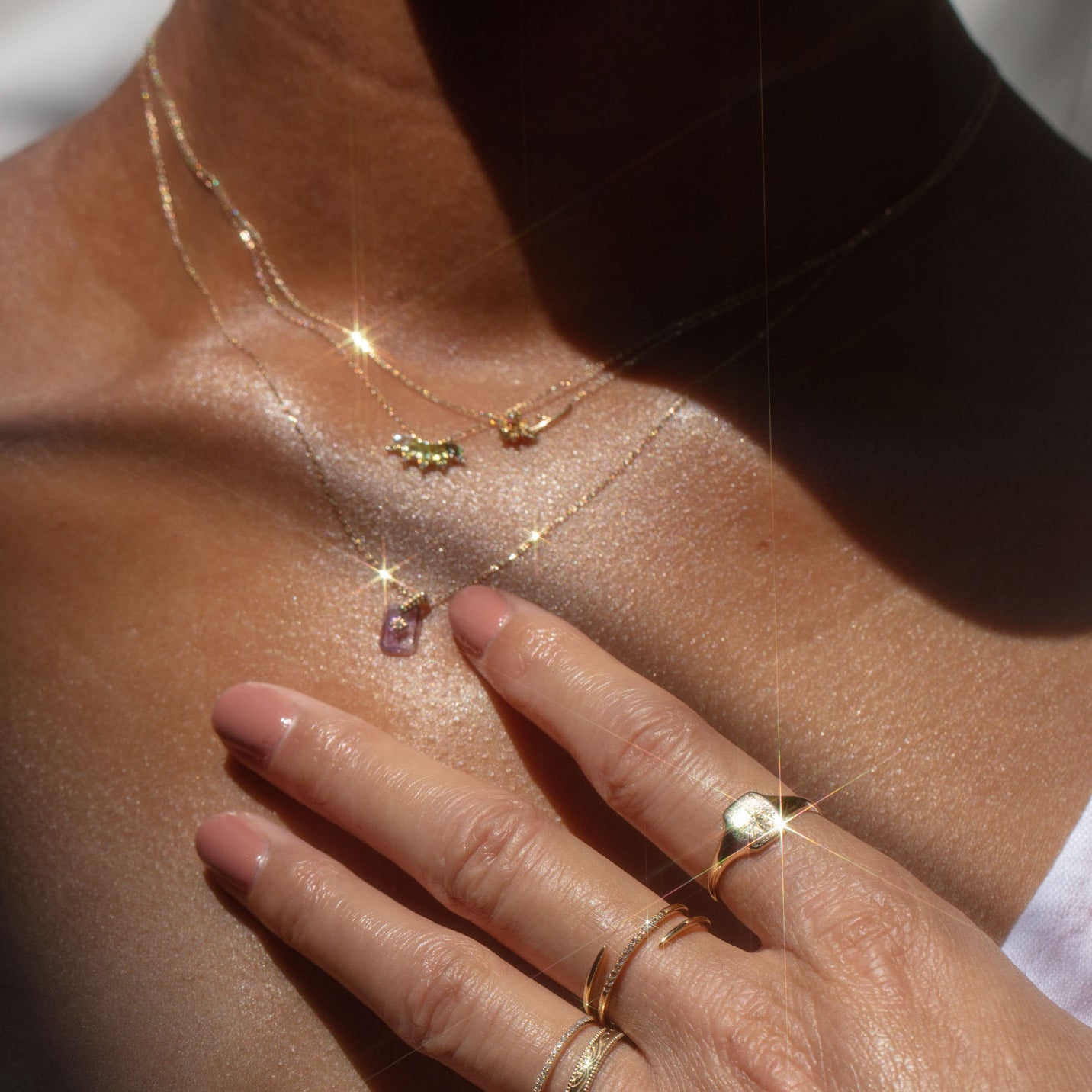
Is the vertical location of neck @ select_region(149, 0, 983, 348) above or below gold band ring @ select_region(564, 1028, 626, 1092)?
above

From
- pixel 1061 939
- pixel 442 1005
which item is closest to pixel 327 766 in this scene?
pixel 442 1005

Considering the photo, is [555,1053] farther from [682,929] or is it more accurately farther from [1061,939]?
[1061,939]

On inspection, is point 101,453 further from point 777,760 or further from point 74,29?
point 74,29

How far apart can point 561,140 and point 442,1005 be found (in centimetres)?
68

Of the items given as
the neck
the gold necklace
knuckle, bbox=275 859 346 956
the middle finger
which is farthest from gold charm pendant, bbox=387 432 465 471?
knuckle, bbox=275 859 346 956

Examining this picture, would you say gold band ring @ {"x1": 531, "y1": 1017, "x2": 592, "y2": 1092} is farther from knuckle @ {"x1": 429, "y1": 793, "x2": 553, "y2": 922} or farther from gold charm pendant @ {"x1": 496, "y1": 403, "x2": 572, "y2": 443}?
gold charm pendant @ {"x1": 496, "y1": 403, "x2": 572, "y2": 443}

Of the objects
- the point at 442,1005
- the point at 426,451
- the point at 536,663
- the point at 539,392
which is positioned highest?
the point at 539,392

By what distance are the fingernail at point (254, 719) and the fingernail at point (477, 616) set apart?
13 centimetres

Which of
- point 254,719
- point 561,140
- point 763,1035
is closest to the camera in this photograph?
point 763,1035

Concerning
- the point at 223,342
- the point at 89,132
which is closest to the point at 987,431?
the point at 223,342

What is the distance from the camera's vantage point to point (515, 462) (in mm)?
882

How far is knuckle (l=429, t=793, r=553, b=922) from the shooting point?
2.11ft

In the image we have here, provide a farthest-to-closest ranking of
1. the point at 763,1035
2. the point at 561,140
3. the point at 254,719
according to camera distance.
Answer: the point at 561,140, the point at 254,719, the point at 763,1035

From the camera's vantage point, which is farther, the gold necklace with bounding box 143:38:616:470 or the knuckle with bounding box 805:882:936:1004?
the gold necklace with bounding box 143:38:616:470
